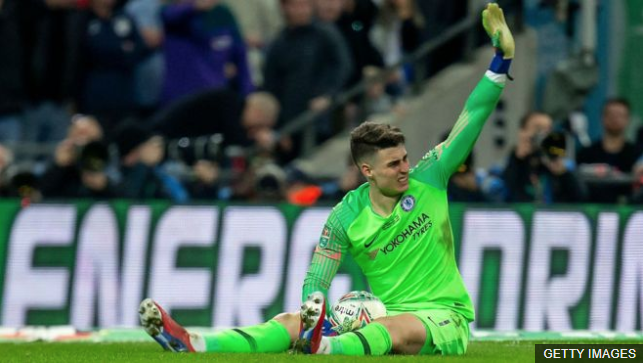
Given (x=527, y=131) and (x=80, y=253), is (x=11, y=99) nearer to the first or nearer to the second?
(x=80, y=253)

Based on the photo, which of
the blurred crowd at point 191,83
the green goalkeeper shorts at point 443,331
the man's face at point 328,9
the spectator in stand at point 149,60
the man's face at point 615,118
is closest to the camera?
the green goalkeeper shorts at point 443,331

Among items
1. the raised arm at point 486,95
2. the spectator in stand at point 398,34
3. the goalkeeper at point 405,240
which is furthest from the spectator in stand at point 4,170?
the raised arm at point 486,95

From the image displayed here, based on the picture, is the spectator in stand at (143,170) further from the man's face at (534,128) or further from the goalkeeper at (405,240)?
the goalkeeper at (405,240)

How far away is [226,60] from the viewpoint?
18.9 meters

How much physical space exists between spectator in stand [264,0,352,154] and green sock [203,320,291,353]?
8212mm

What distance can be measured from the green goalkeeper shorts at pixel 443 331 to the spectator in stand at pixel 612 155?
613 centimetres

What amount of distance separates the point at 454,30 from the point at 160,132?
3.72 meters

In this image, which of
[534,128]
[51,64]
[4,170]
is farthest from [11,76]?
[534,128]

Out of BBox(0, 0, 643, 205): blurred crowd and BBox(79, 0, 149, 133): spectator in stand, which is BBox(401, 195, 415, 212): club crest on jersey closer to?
BBox(0, 0, 643, 205): blurred crowd

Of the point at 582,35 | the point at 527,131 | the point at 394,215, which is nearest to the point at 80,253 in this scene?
the point at 527,131

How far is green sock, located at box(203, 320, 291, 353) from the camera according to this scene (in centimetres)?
1047

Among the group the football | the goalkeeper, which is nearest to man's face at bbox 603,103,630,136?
the goalkeeper

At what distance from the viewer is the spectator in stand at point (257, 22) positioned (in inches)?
789

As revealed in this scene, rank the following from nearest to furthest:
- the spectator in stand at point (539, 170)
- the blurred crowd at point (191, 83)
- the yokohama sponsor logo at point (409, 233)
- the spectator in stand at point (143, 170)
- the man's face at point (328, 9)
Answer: the yokohama sponsor logo at point (409, 233), the spectator in stand at point (539, 170), the spectator in stand at point (143, 170), the blurred crowd at point (191, 83), the man's face at point (328, 9)
